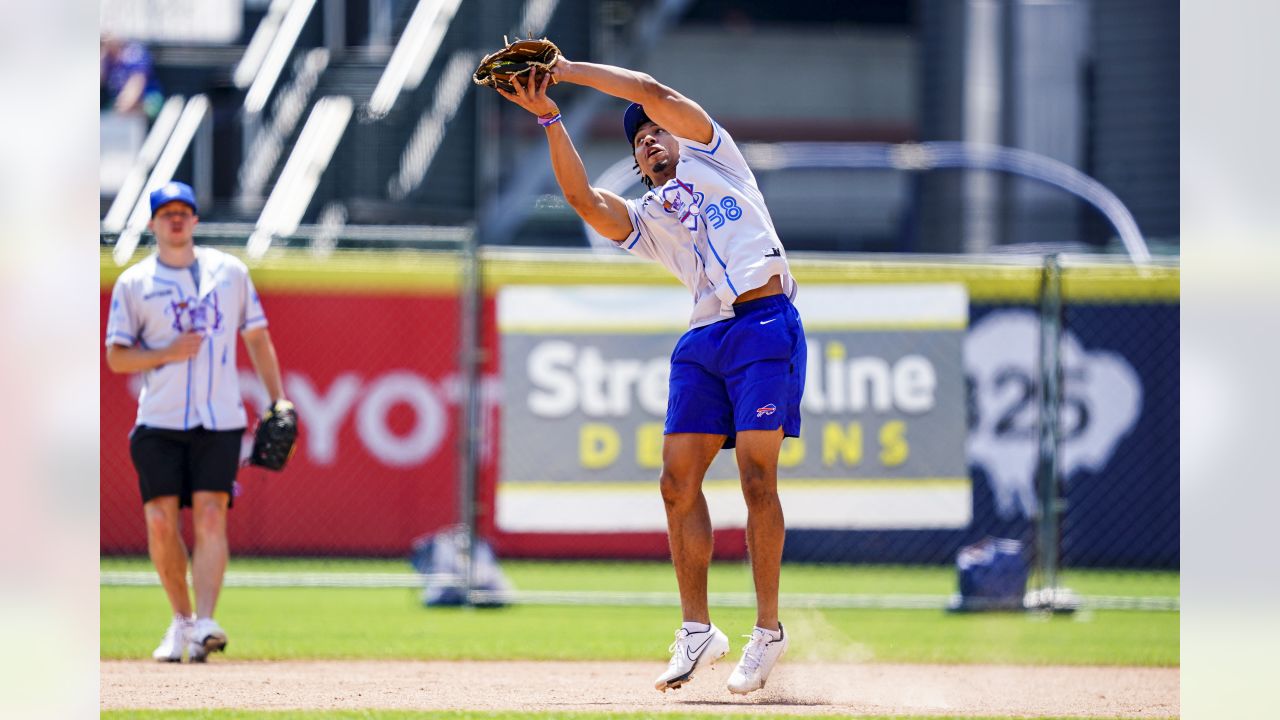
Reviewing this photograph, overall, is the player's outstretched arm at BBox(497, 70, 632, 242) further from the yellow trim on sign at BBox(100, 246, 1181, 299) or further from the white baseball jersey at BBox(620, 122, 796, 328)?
the yellow trim on sign at BBox(100, 246, 1181, 299)

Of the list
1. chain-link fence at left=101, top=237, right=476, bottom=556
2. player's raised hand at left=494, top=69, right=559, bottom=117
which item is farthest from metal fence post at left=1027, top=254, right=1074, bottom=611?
player's raised hand at left=494, top=69, right=559, bottom=117

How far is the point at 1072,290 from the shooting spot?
13688mm

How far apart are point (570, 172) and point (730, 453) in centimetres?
501

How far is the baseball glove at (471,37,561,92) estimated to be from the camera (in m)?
5.71

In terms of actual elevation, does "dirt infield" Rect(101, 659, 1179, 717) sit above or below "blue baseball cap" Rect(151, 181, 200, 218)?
below

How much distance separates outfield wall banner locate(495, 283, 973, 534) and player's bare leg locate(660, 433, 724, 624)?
473cm

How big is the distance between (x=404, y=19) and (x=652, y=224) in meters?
12.0

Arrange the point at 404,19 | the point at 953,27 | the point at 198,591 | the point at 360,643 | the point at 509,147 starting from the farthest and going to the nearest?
the point at 509,147, the point at 953,27, the point at 404,19, the point at 360,643, the point at 198,591

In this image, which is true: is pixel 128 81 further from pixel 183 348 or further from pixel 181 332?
pixel 183 348

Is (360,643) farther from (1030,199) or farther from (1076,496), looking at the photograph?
(1030,199)

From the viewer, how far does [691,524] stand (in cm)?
624

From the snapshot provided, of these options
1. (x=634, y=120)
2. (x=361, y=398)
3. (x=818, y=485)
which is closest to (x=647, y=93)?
(x=634, y=120)

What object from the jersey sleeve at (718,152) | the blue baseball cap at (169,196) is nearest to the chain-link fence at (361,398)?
the blue baseball cap at (169,196)

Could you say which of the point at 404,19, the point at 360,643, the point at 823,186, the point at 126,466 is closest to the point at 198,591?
the point at 360,643
